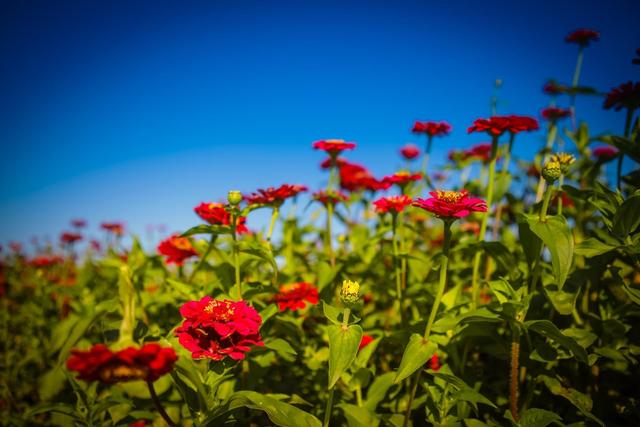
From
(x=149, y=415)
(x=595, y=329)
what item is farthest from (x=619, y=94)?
(x=149, y=415)

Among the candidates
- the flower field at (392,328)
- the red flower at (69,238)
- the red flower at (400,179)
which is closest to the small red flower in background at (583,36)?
the flower field at (392,328)

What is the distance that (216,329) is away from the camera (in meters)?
1.35

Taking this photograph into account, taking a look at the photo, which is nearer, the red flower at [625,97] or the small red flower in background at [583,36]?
the red flower at [625,97]

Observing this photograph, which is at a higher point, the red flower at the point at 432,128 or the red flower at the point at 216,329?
the red flower at the point at 432,128

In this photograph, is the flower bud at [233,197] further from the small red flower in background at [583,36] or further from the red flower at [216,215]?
the small red flower in background at [583,36]

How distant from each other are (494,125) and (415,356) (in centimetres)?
144

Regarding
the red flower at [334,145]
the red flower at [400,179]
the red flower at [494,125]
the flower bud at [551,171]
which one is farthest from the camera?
the red flower at [334,145]

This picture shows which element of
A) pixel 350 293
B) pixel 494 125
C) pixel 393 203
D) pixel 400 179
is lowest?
pixel 350 293

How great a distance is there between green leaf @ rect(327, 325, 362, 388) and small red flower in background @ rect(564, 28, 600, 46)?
335cm

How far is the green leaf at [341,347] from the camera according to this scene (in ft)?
4.13

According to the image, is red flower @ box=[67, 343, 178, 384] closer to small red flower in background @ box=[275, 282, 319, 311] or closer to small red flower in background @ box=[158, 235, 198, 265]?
small red flower in background @ box=[275, 282, 319, 311]

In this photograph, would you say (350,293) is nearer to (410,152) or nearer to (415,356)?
(415,356)

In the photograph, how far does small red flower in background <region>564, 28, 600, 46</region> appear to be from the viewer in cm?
297

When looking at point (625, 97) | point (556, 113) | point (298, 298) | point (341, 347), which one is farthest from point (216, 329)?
point (556, 113)
